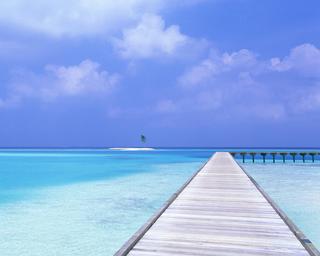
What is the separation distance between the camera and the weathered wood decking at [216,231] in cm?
374

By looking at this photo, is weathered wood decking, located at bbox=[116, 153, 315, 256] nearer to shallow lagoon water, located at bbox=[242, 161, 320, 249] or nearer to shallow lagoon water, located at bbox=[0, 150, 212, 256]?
shallow lagoon water, located at bbox=[0, 150, 212, 256]

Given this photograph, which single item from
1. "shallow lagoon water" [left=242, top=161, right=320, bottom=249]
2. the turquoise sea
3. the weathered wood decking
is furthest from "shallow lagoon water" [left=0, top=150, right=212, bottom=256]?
"shallow lagoon water" [left=242, top=161, right=320, bottom=249]

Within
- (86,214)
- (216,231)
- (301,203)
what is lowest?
(301,203)

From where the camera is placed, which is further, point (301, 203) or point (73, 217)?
point (301, 203)

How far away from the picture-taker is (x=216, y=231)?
14.7 ft

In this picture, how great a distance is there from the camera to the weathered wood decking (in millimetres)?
3742

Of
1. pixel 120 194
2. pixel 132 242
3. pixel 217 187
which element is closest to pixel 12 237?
pixel 132 242

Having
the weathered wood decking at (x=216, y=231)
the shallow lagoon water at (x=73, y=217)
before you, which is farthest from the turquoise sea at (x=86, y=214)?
the weathered wood decking at (x=216, y=231)

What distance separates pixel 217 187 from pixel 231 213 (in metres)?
3.14

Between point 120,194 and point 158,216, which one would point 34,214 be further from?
point 158,216

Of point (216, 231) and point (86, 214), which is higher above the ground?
point (216, 231)

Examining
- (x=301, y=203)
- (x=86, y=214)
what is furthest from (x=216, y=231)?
(x=301, y=203)

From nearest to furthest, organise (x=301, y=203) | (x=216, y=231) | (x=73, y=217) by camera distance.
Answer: (x=216, y=231) < (x=73, y=217) < (x=301, y=203)

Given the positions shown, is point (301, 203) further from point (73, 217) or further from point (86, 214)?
point (73, 217)
